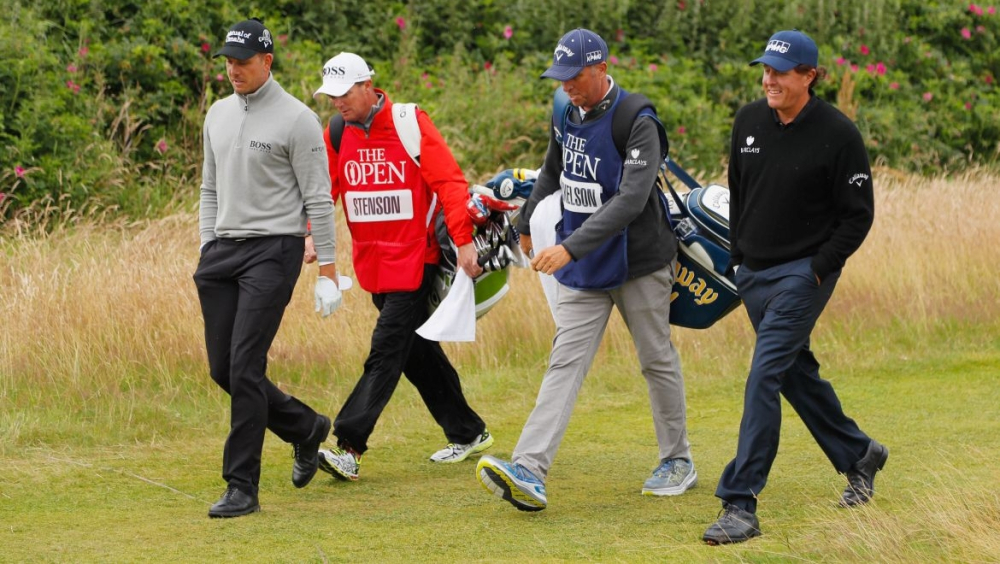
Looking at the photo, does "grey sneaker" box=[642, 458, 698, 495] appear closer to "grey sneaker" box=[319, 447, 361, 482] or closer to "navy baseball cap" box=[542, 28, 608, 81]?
"grey sneaker" box=[319, 447, 361, 482]

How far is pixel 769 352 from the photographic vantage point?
5512mm

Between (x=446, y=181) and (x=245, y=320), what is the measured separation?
121cm

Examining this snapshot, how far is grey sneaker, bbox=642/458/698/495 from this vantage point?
21.2ft

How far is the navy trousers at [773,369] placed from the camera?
17.8 feet

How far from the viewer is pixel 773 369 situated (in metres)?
5.48

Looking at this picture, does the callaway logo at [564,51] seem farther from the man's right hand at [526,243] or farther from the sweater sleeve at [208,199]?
the sweater sleeve at [208,199]

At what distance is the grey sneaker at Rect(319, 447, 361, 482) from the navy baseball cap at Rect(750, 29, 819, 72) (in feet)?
9.23

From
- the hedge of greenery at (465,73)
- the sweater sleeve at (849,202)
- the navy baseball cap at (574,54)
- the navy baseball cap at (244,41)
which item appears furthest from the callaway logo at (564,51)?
the hedge of greenery at (465,73)

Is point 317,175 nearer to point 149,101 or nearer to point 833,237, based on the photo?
point 833,237

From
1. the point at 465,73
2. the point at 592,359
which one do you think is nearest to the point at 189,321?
the point at 592,359

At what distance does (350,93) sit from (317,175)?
0.57 meters

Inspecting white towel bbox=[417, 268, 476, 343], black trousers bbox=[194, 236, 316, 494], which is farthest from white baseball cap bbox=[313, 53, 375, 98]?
A: white towel bbox=[417, 268, 476, 343]

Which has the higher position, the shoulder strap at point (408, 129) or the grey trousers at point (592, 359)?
the shoulder strap at point (408, 129)

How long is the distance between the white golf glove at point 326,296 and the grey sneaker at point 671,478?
1.64m
